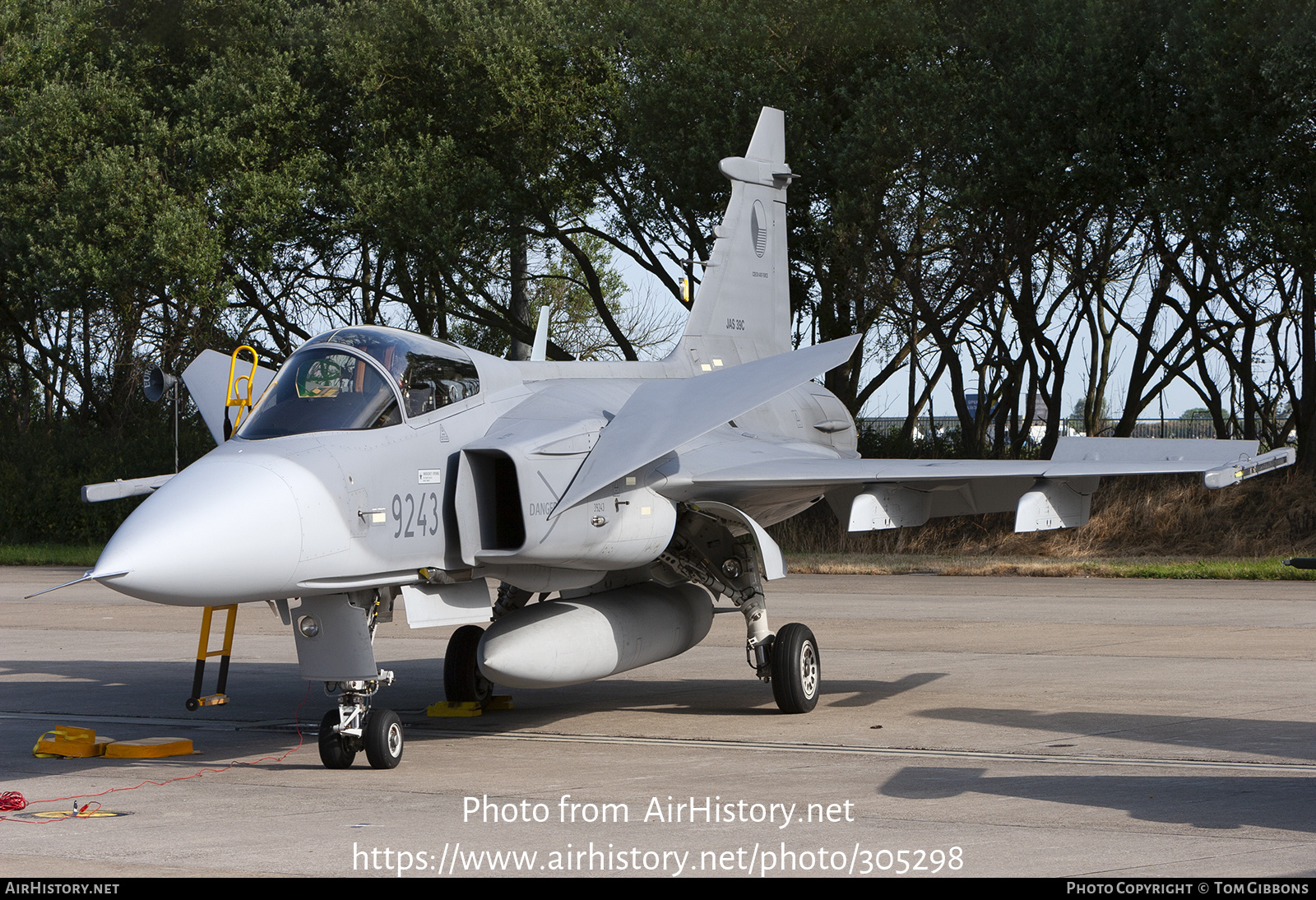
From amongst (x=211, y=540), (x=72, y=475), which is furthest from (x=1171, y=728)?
(x=72, y=475)

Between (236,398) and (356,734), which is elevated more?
(236,398)

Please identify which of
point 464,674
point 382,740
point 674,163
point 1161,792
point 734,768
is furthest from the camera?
point 674,163

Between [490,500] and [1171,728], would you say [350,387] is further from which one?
[1171,728]

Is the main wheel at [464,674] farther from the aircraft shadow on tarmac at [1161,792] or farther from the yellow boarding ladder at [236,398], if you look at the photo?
the aircraft shadow on tarmac at [1161,792]

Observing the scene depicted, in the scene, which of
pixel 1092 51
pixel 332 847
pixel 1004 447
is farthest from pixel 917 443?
pixel 332 847

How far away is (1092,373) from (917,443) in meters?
5.21

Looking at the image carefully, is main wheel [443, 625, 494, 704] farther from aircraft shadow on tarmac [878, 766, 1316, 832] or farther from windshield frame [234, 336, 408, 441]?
aircraft shadow on tarmac [878, 766, 1316, 832]

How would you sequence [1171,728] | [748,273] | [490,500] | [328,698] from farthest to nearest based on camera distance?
[748,273], [328,698], [1171,728], [490,500]

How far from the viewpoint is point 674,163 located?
94.5ft

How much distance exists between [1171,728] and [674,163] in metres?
20.8

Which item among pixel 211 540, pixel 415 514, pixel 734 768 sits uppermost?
pixel 415 514

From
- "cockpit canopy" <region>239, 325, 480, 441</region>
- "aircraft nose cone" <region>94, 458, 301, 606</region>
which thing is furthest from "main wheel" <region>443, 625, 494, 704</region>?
"aircraft nose cone" <region>94, 458, 301, 606</region>

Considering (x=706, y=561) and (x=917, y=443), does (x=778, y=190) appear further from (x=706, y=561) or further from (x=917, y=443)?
(x=917, y=443)

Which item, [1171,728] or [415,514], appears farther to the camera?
[1171,728]
